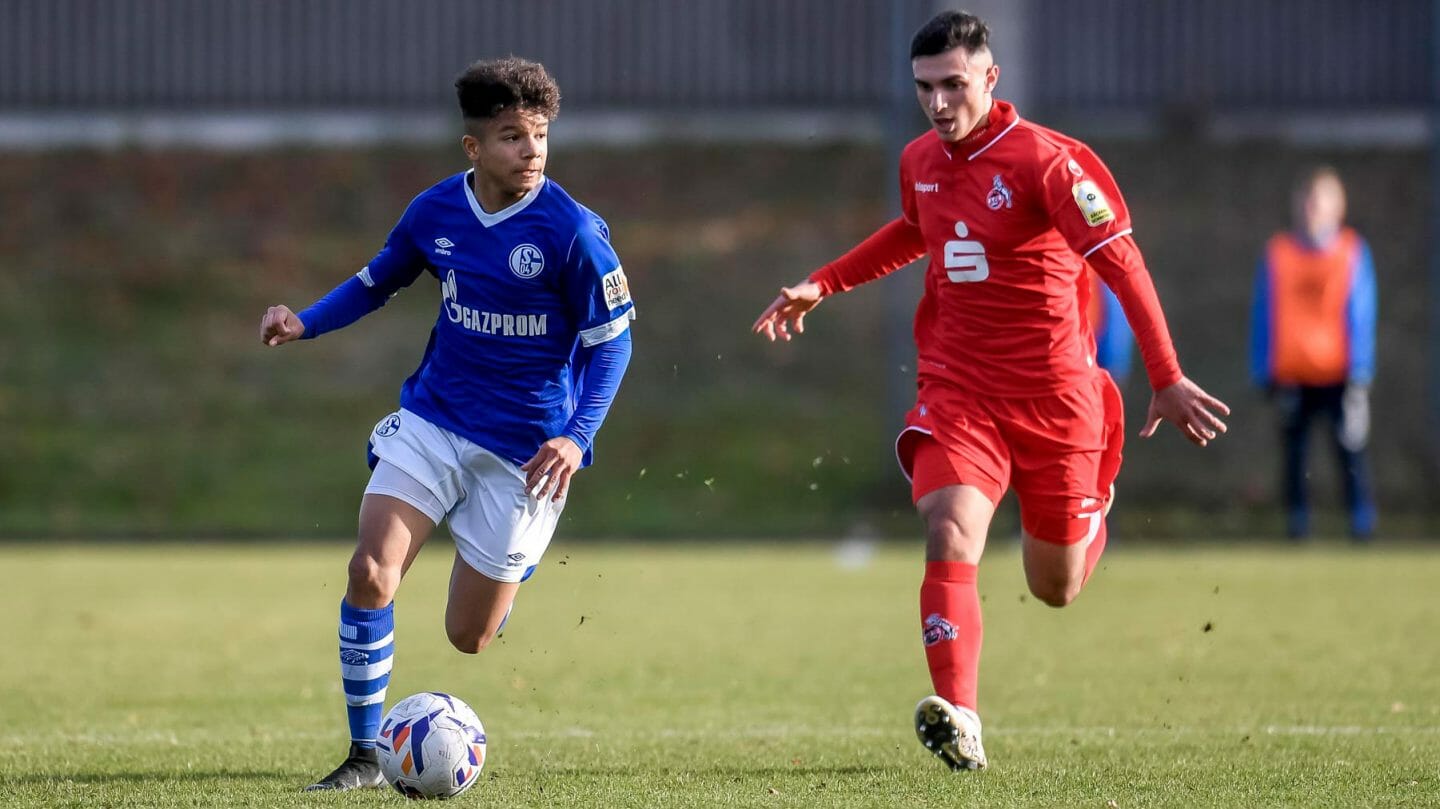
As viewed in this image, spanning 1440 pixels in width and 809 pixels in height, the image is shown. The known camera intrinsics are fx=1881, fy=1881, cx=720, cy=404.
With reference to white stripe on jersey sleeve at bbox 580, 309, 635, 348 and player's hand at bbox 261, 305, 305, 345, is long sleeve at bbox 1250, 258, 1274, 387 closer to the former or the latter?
white stripe on jersey sleeve at bbox 580, 309, 635, 348

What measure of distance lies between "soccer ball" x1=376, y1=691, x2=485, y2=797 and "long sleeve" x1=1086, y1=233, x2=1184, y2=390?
7.29 feet

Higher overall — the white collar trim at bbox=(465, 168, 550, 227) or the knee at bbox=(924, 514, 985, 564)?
the white collar trim at bbox=(465, 168, 550, 227)

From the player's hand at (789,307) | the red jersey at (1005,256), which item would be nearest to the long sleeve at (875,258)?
the player's hand at (789,307)

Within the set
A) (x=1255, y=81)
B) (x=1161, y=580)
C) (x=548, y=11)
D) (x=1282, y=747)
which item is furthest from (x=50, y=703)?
(x=1255, y=81)

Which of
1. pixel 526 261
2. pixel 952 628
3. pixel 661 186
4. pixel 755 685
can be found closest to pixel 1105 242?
pixel 952 628

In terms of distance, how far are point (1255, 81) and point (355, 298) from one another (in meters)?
16.4

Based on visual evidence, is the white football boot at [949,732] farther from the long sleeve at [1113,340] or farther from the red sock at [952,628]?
the long sleeve at [1113,340]

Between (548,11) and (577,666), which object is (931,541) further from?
(548,11)

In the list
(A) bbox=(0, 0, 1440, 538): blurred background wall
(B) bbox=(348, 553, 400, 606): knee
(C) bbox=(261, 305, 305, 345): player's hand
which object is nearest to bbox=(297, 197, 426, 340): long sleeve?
(C) bbox=(261, 305, 305, 345): player's hand

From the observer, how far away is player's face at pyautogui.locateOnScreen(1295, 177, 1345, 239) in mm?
13805

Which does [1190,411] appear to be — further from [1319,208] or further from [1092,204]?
[1319,208]

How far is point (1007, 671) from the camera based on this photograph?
26.0ft

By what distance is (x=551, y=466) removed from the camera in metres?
5.17

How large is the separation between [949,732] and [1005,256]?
1.53 meters
